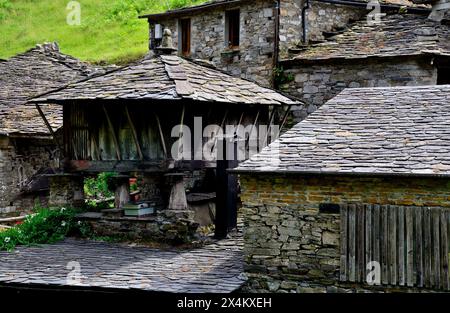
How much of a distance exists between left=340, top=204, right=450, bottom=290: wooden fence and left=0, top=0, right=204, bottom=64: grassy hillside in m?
21.1

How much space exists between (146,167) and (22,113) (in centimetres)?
802

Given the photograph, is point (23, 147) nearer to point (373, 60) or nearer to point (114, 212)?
point (114, 212)

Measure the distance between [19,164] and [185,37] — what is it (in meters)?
5.88

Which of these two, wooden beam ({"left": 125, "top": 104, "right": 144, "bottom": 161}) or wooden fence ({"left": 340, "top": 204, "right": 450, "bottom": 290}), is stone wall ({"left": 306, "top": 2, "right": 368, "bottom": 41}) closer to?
wooden beam ({"left": 125, "top": 104, "right": 144, "bottom": 161})

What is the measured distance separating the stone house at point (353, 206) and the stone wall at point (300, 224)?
1 centimetres

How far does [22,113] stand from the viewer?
62.4ft

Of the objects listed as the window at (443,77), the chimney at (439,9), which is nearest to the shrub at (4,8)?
the chimney at (439,9)

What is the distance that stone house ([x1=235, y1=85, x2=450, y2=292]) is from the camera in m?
8.83

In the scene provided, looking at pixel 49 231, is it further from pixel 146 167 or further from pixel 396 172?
pixel 396 172

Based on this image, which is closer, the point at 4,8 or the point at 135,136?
the point at 135,136

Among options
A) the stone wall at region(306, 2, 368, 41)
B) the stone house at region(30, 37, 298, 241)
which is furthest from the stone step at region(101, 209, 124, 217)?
the stone wall at region(306, 2, 368, 41)

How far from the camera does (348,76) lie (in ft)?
50.5

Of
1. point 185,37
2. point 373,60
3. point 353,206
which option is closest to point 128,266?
point 353,206
